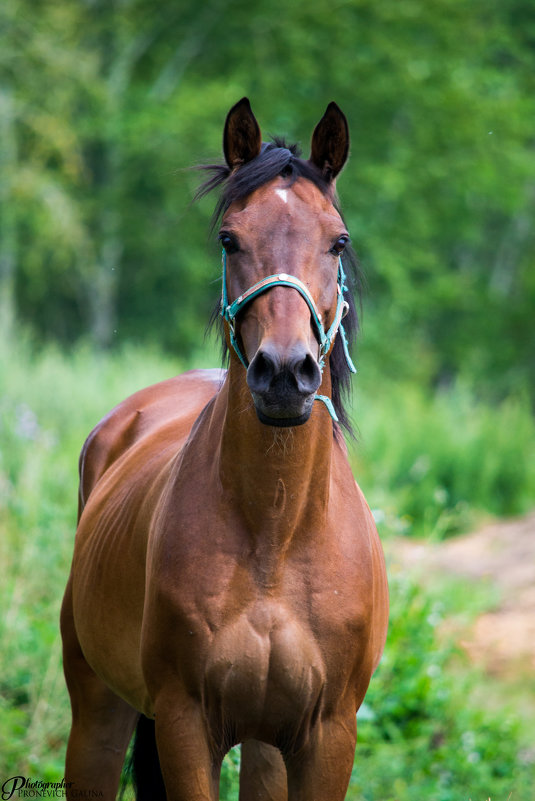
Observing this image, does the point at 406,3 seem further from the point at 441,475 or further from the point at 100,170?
the point at 441,475

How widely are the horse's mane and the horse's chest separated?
731 millimetres

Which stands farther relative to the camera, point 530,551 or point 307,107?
point 307,107

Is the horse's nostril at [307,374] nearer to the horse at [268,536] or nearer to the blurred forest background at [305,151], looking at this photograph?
the horse at [268,536]

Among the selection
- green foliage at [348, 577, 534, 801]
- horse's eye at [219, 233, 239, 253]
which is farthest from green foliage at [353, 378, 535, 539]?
horse's eye at [219, 233, 239, 253]

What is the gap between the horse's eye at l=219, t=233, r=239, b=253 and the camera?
2.63 meters

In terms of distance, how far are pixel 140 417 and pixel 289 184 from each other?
186cm

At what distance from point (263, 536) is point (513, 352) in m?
23.6

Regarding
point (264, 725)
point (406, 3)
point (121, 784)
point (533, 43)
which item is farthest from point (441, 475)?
point (533, 43)

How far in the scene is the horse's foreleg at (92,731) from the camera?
12.2 feet

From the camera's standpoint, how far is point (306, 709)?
2.67m

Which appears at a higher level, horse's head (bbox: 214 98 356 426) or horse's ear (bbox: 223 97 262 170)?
horse's ear (bbox: 223 97 262 170)

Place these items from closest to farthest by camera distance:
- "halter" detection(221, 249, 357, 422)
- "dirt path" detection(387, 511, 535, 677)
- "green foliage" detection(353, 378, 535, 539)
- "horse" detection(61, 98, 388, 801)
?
"halter" detection(221, 249, 357, 422) → "horse" detection(61, 98, 388, 801) → "dirt path" detection(387, 511, 535, 677) → "green foliage" detection(353, 378, 535, 539)

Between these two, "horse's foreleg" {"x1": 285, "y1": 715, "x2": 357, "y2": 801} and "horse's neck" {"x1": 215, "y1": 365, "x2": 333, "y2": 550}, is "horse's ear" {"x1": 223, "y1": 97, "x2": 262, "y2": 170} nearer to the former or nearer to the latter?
"horse's neck" {"x1": 215, "y1": 365, "x2": 333, "y2": 550}

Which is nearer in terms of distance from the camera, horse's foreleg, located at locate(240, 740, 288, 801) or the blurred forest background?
horse's foreleg, located at locate(240, 740, 288, 801)
